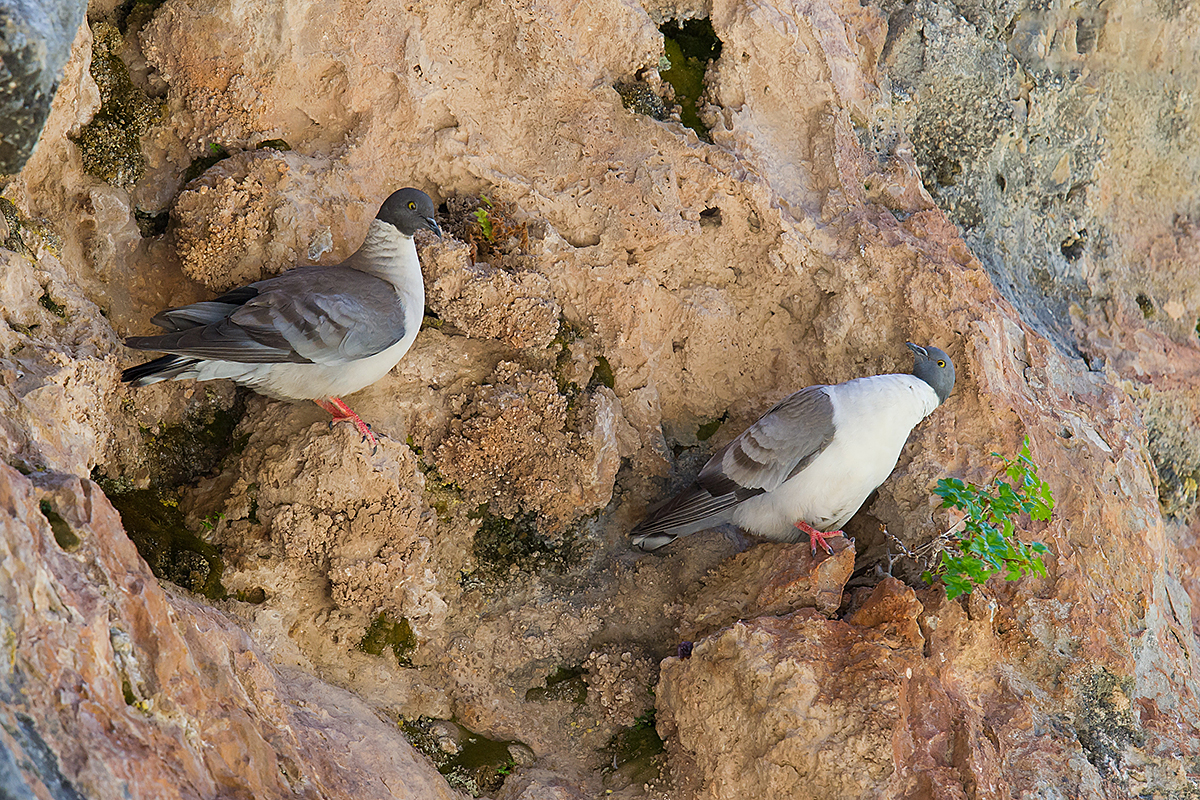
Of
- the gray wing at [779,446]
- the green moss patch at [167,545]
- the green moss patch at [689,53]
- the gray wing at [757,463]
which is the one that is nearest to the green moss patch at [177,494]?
the green moss patch at [167,545]

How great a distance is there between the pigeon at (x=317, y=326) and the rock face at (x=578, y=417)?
0.93 feet

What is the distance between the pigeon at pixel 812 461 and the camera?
4984 millimetres

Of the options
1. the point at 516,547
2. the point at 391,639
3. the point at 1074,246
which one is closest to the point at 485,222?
the point at 516,547

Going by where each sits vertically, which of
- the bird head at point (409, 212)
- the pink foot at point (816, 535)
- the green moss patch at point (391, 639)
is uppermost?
the bird head at point (409, 212)

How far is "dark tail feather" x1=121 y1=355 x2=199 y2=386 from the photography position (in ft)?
13.4

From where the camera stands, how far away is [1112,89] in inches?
291

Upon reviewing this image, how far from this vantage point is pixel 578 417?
5.34 metres

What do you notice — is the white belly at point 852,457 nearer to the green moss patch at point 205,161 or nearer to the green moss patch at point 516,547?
the green moss patch at point 516,547

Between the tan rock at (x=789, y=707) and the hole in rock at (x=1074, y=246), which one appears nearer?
the tan rock at (x=789, y=707)

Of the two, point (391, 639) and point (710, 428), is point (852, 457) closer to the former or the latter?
point (710, 428)

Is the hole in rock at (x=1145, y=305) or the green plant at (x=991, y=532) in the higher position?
the green plant at (x=991, y=532)

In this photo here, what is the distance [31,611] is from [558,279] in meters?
3.45

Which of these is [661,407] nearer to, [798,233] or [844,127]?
[798,233]

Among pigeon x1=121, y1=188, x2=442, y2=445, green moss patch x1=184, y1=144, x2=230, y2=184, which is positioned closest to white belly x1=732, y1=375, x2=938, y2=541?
pigeon x1=121, y1=188, x2=442, y2=445
